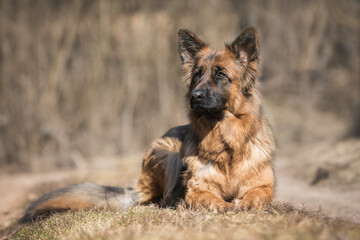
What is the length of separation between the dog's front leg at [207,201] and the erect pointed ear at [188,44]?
206 centimetres

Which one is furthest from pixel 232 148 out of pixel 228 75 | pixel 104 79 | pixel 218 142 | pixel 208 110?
pixel 104 79

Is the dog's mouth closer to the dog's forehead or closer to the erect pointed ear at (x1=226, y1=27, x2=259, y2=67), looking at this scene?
the dog's forehead

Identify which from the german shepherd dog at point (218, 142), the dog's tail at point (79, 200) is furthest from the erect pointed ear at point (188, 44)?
the dog's tail at point (79, 200)

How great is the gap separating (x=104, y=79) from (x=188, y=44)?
1257 centimetres

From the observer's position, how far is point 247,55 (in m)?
5.65

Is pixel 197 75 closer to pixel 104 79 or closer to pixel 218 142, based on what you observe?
pixel 218 142

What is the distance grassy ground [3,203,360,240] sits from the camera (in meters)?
3.36

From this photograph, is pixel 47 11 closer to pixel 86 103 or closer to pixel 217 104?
pixel 86 103

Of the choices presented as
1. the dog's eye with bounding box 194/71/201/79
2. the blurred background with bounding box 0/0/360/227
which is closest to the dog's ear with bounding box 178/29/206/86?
the dog's eye with bounding box 194/71/201/79

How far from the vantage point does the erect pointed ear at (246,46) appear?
17.8 ft

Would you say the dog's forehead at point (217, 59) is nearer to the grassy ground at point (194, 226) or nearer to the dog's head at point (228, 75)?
the dog's head at point (228, 75)

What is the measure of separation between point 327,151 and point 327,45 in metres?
13.3

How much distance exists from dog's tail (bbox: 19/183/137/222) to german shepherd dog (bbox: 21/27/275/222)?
14 millimetres

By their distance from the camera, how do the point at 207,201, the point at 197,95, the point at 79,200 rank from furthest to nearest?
the point at 79,200
the point at 197,95
the point at 207,201
